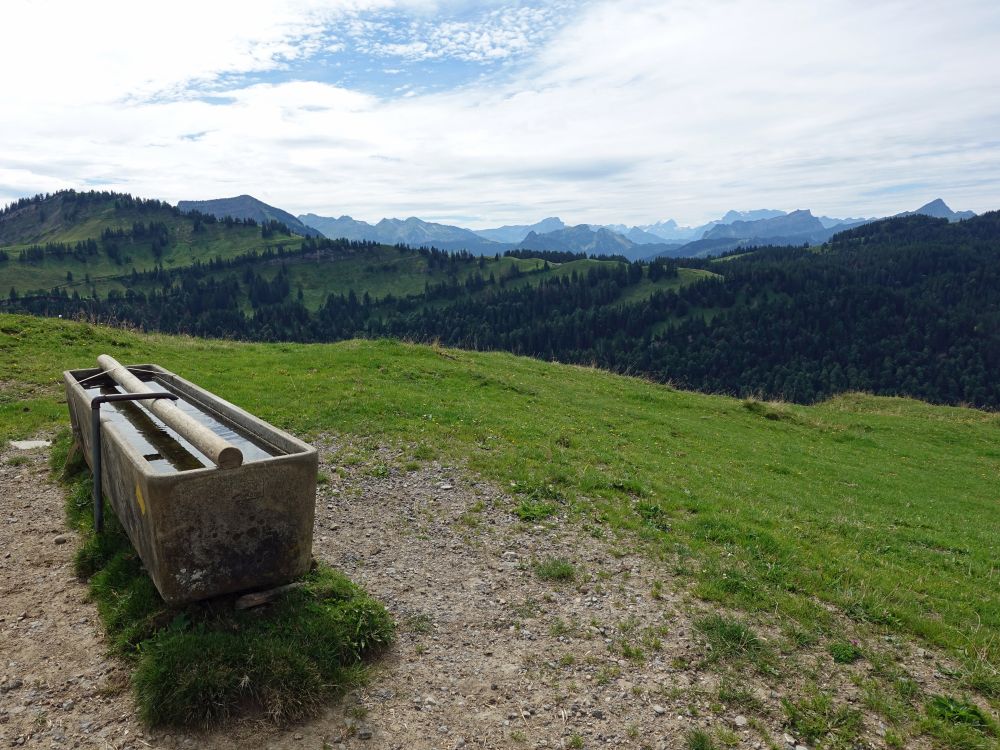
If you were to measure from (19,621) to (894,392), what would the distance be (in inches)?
7642

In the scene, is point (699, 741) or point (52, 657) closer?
point (699, 741)

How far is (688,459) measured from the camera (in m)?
19.0

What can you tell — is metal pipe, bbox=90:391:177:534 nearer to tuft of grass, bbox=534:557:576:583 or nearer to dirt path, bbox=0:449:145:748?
dirt path, bbox=0:449:145:748

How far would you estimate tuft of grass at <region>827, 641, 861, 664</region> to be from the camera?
7570mm

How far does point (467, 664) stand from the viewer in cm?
730

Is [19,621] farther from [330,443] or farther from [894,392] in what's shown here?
[894,392]

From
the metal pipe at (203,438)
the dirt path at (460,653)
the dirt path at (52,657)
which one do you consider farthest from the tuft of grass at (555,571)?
the dirt path at (52,657)

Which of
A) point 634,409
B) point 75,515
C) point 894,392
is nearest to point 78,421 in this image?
point 75,515

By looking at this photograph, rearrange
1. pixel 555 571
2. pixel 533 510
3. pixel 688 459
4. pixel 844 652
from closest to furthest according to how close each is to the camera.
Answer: pixel 844 652 → pixel 555 571 → pixel 533 510 → pixel 688 459

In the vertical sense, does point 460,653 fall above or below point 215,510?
below

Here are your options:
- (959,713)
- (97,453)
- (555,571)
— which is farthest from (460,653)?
(97,453)

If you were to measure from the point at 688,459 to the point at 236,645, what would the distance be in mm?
15889

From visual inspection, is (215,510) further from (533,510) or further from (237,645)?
(533,510)

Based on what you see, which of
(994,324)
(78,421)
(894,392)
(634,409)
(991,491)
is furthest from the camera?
(994,324)
